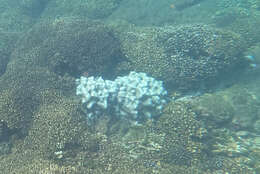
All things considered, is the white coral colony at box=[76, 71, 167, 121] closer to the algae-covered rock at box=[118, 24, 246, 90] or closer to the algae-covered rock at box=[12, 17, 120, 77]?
the algae-covered rock at box=[12, 17, 120, 77]

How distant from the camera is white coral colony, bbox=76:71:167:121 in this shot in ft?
20.1

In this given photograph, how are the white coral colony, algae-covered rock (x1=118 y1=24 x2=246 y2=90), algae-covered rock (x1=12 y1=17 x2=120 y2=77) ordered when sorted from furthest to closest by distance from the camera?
1. algae-covered rock (x1=118 y1=24 x2=246 y2=90)
2. algae-covered rock (x1=12 y1=17 x2=120 y2=77)
3. the white coral colony

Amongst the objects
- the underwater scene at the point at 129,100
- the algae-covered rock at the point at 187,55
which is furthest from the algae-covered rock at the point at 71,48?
the algae-covered rock at the point at 187,55

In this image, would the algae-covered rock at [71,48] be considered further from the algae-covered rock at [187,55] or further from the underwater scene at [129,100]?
the algae-covered rock at [187,55]

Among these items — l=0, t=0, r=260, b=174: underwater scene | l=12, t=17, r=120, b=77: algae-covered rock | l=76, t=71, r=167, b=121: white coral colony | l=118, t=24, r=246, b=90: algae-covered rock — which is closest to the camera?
l=0, t=0, r=260, b=174: underwater scene

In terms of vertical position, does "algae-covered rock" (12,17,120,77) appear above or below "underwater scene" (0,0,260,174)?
above

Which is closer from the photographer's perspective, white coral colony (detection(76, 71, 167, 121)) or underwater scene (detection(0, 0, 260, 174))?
underwater scene (detection(0, 0, 260, 174))

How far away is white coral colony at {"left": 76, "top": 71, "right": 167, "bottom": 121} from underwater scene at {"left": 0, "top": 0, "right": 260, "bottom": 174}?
0.03 m

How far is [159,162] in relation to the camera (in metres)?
5.04

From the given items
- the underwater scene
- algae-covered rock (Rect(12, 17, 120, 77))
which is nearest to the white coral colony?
the underwater scene

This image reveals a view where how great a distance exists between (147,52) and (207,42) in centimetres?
247

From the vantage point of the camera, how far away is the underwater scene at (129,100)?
16.1ft

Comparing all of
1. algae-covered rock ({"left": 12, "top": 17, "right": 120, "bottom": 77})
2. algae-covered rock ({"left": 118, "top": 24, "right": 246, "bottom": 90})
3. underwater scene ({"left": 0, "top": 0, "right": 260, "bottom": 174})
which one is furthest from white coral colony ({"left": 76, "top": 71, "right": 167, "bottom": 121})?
algae-covered rock ({"left": 118, "top": 24, "right": 246, "bottom": 90})

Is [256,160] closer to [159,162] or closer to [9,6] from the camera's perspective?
[159,162]
